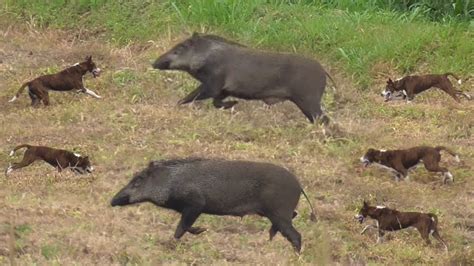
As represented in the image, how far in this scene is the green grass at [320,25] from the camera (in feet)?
37.8

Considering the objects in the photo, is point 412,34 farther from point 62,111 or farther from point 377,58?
point 62,111

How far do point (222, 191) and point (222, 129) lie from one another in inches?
103

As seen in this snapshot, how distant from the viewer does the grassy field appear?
24.1 feet

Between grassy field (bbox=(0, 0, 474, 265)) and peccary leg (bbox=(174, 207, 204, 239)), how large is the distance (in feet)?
0.29

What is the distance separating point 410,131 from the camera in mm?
10117

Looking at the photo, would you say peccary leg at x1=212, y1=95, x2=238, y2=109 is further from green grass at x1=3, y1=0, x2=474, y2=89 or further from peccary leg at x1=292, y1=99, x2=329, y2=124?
green grass at x1=3, y1=0, x2=474, y2=89

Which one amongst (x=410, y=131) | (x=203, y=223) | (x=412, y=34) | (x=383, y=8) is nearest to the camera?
(x=203, y=223)

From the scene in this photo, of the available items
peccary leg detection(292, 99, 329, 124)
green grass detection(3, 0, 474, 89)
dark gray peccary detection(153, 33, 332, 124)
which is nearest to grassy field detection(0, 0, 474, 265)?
green grass detection(3, 0, 474, 89)

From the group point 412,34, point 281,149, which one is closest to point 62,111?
point 281,149

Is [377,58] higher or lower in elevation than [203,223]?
lower

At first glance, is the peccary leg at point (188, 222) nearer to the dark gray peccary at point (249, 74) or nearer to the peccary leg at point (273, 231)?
the peccary leg at point (273, 231)

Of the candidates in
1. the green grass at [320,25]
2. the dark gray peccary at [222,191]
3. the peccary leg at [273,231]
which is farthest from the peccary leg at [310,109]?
the peccary leg at [273,231]

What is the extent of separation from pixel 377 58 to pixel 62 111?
3.06 meters

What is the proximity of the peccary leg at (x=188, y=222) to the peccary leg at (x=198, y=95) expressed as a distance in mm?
2645
